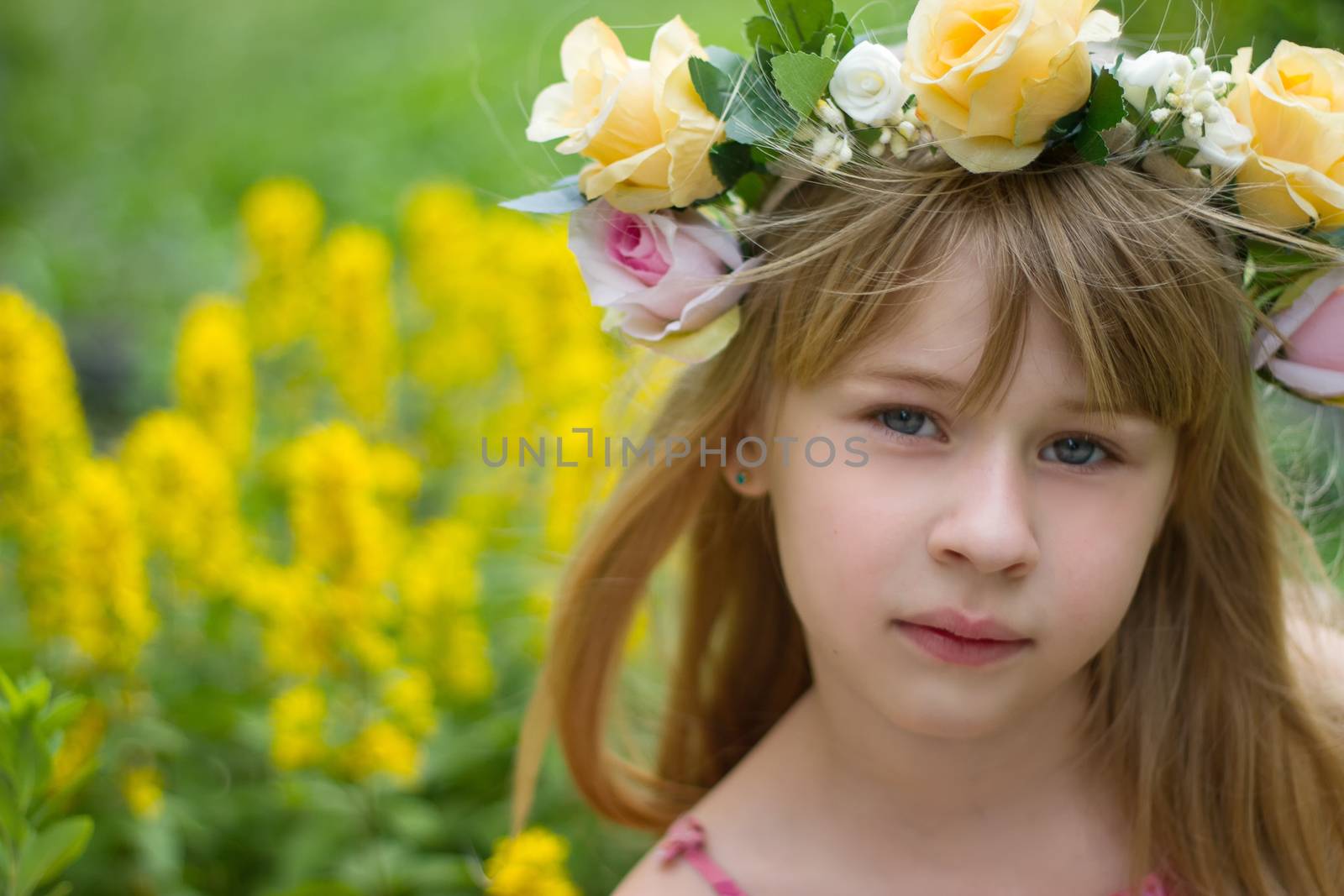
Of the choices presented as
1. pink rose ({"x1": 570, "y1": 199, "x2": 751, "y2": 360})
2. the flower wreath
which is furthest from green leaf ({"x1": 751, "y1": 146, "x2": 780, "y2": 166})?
pink rose ({"x1": 570, "y1": 199, "x2": 751, "y2": 360})

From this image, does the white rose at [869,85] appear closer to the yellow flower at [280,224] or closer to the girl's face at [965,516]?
the girl's face at [965,516]

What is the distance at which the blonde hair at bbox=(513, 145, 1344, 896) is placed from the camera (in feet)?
4.49

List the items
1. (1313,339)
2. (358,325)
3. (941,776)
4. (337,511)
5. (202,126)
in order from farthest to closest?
(202,126) < (358,325) < (337,511) < (941,776) < (1313,339)

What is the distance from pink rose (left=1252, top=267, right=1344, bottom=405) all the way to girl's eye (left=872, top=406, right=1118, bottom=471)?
0.26 meters

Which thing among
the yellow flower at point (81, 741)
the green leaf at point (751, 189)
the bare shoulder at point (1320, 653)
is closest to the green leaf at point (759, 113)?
the green leaf at point (751, 189)

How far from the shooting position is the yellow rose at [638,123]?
4.76 feet

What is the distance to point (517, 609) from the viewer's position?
102 inches

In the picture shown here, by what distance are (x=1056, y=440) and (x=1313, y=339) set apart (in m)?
0.35

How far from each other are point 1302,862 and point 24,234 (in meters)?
4.39

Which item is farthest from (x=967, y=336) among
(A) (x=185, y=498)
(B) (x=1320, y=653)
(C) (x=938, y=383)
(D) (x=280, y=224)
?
(D) (x=280, y=224)

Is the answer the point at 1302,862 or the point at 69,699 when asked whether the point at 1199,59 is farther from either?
the point at 69,699

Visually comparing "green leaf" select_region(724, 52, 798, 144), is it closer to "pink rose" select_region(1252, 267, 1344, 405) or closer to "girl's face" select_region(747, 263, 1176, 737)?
"girl's face" select_region(747, 263, 1176, 737)

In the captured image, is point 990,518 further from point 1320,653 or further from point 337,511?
point 337,511

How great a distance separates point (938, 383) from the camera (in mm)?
1357
